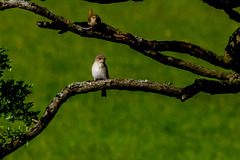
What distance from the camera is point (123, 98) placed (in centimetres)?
2259

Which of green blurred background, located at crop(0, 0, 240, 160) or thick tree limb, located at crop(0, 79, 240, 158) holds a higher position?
green blurred background, located at crop(0, 0, 240, 160)

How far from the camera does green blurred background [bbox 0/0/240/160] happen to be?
19547 mm

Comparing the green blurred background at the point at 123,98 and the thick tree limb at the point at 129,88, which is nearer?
the thick tree limb at the point at 129,88

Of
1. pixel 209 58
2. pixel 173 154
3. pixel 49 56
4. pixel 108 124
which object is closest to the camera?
pixel 209 58

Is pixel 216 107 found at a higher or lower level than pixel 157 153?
higher

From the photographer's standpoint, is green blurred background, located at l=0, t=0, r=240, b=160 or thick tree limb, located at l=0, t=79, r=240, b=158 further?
green blurred background, located at l=0, t=0, r=240, b=160

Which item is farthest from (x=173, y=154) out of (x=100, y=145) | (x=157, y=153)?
(x=100, y=145)

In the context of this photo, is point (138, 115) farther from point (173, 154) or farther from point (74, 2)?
point (74, 2)

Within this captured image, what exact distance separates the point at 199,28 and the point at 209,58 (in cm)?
2014

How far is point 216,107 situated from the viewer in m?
22.7

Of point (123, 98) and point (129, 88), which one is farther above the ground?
point (123, 98)

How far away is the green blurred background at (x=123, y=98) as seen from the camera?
19547 mm

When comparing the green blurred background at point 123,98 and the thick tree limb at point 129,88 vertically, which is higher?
the green blurred background at point 123,98

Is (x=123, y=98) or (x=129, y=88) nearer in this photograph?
(x=129, y=88)
